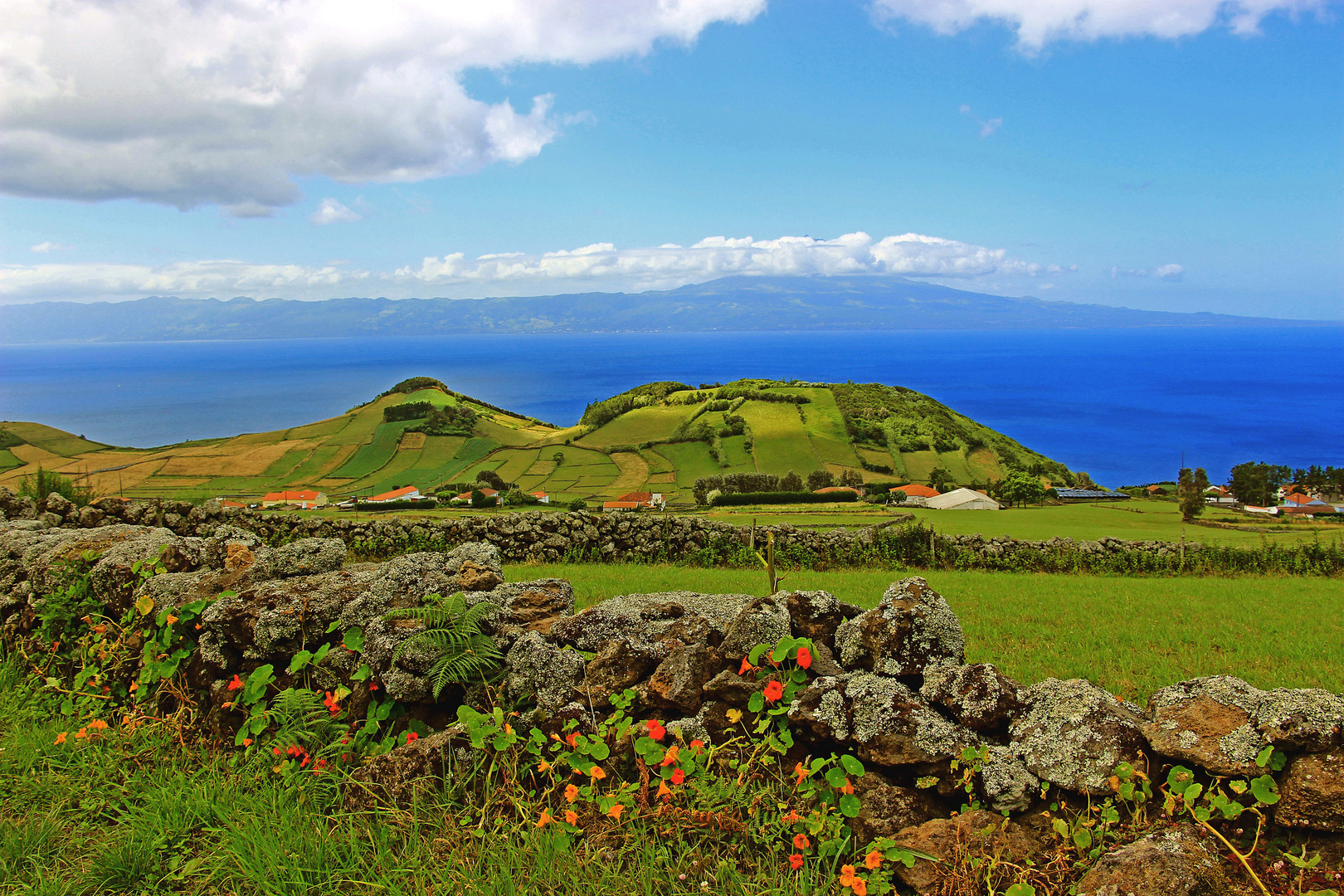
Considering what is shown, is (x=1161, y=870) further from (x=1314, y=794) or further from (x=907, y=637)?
(x=907, y=637)

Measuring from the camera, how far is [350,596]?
13.8 feet

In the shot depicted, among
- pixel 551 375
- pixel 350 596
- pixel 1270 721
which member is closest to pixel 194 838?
pixel 350 596

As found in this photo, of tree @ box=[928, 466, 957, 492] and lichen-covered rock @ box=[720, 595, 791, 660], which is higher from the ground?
lichen-covered rock @ box=[720, 595, 791, 660]

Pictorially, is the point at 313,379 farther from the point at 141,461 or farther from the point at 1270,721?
the point at 1270,721

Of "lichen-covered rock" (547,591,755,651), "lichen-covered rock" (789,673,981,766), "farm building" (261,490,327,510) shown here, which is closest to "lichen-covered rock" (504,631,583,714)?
"lichen-covered rock" (547,591,755,651)

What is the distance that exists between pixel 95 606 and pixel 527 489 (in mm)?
18579

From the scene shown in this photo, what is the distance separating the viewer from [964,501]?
913 inches

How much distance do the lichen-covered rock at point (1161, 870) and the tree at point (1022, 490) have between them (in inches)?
928

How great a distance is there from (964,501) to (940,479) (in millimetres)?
6012

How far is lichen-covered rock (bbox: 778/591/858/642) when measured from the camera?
365 cm

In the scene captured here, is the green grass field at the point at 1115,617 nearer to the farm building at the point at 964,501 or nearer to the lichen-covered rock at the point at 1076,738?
the lichen-covered rock at the point at 1076,738

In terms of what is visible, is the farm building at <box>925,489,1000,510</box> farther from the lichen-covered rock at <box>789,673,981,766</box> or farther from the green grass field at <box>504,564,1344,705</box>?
the lichen-covered rock at <box>789,673,981,766</box>

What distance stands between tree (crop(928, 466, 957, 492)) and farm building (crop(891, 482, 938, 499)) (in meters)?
2.06

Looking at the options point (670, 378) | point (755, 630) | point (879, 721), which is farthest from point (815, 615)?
point (670, 378)
